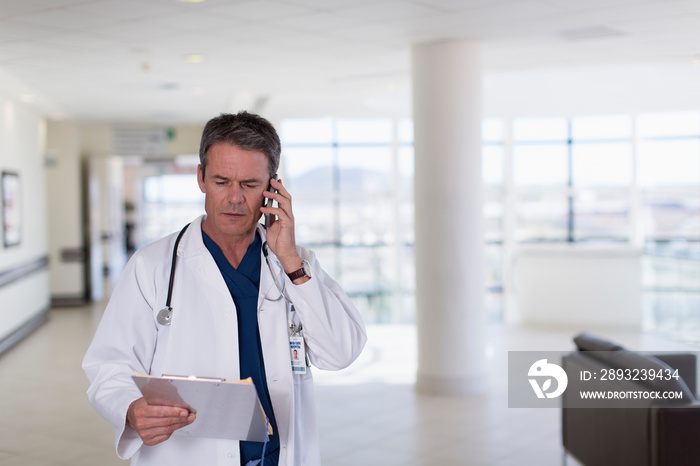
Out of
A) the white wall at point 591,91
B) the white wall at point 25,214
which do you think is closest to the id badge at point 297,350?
the white wall at point 25,214

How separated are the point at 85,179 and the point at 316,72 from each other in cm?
725

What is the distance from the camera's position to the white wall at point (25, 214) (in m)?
9.80

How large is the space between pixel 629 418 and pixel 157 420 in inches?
117

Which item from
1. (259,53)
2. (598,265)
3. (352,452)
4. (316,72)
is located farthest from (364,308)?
(352,452)

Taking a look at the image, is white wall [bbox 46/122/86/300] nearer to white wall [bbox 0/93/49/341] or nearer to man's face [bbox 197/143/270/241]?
white wall [bbox 0/93/49/341]

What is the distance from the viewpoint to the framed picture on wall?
970 cm

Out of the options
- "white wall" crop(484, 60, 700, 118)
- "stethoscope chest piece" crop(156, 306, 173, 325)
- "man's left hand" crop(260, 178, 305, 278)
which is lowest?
"stethoscope chest piece" crop(156, 306, 173, 325)

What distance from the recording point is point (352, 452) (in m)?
5.48

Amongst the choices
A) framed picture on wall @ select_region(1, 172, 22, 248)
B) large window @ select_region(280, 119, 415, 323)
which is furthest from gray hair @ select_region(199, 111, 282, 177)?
large window @ select_region(280, 119, 415, 323)

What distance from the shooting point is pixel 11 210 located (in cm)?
1009

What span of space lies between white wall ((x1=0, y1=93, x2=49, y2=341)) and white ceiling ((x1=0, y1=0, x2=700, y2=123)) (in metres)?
0.60

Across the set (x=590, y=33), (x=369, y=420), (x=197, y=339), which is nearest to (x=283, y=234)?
(x=197, y=339)

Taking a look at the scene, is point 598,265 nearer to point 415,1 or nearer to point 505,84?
point 505,84

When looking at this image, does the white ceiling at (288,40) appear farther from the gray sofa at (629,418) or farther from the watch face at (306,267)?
the watch face at (306,267)
